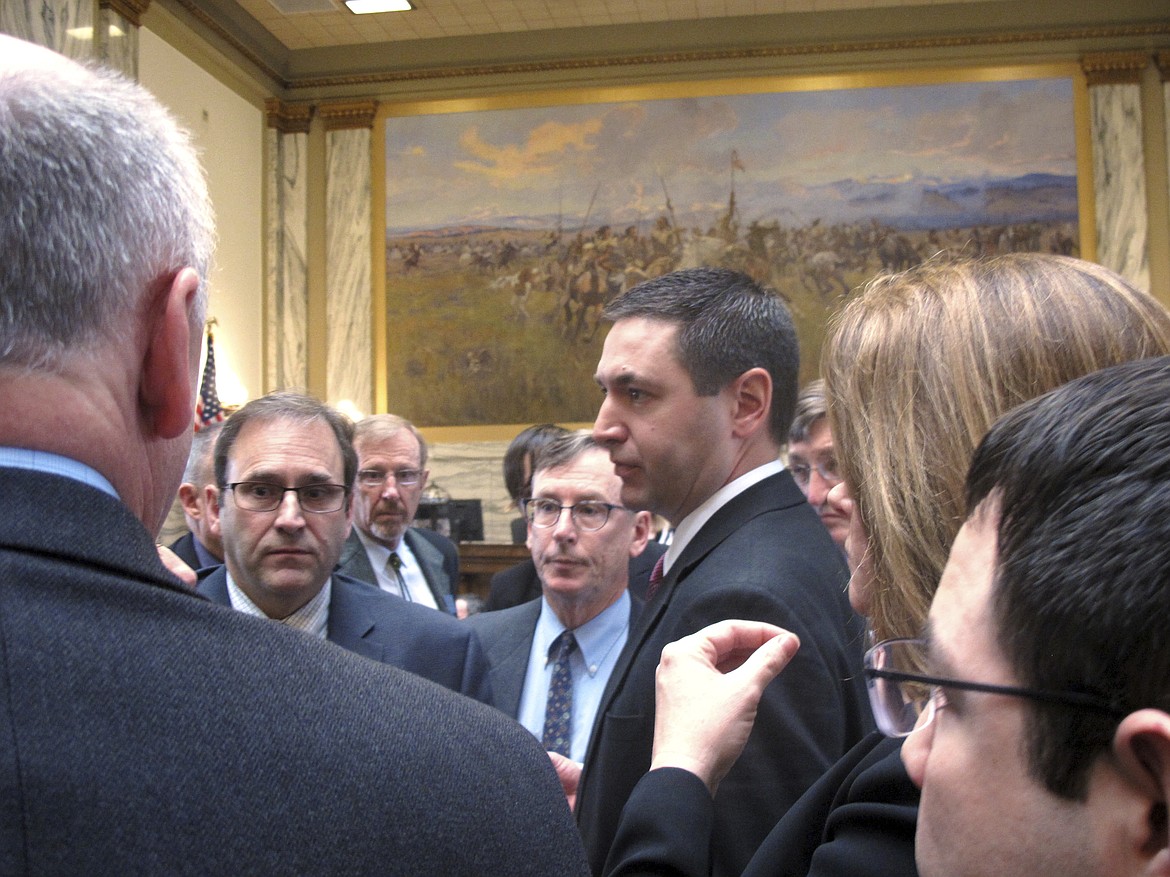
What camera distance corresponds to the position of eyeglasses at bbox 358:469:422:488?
5891mm

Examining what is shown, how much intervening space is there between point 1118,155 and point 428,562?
12.2 m

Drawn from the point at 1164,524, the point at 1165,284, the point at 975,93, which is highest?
the point at 975,93

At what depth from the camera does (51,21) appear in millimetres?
10867

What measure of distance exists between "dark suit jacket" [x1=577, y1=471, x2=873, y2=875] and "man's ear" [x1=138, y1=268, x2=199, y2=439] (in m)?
1.28

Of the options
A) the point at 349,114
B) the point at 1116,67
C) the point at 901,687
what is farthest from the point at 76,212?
the point at 1116,67

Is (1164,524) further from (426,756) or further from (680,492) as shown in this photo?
(680,492)

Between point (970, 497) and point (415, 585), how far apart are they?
518cm

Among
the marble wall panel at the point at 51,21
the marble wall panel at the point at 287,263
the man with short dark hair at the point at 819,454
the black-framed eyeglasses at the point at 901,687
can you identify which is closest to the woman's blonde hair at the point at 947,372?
the black-framed eyeglasses at the point at 901,687

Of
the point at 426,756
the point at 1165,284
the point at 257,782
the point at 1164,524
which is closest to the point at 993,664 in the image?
the point at 1164,524

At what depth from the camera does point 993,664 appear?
0.97 metres

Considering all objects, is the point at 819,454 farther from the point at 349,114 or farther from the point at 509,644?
→ the point at 349,114

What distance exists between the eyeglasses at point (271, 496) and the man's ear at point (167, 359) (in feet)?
7.43

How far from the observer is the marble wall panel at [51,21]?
10328 mm

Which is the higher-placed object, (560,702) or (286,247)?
(286,247)
